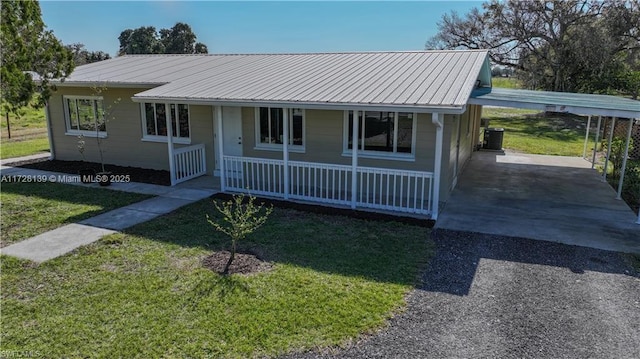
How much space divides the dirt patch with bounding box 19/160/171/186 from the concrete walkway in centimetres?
50

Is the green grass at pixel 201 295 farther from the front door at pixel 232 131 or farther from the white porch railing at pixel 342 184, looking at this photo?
the front door at pixel 232 131

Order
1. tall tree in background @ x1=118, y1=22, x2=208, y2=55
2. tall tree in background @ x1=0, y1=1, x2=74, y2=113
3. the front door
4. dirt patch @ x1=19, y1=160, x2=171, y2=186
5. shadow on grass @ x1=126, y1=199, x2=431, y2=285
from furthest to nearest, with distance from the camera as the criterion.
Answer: tall tree in background @ x1=118, y1=22, x2=208, y2=55 < dirt patch @ x1=19, y1=160, x2=171, y2=186 < the front door < tall tree in background @ x1=0, y1=1, x2=74, y2=113 < shadow on grass @ x1=126, y1=199, x2=431, y2=285

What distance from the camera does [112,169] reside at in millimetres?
13516

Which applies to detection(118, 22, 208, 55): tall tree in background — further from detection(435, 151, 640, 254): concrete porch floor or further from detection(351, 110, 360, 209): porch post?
detection(351, 110, 360, 209): porch post

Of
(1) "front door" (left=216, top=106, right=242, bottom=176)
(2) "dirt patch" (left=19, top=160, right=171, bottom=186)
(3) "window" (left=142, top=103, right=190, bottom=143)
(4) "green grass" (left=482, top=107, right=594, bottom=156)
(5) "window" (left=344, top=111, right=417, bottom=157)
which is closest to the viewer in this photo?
(5) "window" (left=344, top=111, right=417, bottom=157)

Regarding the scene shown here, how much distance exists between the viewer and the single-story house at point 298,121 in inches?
361

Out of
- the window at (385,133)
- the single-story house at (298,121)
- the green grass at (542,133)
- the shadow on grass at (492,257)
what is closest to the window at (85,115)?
the single-story house at (298,121)

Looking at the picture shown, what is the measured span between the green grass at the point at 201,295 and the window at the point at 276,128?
3650 mm

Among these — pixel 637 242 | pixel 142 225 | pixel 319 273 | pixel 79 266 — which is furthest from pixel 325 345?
pixel 637 242

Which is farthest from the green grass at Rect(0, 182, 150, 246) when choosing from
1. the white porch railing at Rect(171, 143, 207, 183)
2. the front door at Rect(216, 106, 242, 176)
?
the front door at Rect(216, 106, 242, 176)

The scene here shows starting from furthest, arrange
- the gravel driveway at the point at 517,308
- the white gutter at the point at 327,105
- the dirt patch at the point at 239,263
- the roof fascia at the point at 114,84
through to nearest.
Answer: the roof fascia at the point at 114,84 → the white gutter at the point at 327,105 → the dirt patch at the point at 239,263 → the gravel driveway at the point at 517,308

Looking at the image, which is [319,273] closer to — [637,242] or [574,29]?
[637,242]

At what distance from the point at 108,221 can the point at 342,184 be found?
17.4ft

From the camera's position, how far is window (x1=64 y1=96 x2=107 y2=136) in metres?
13.8
